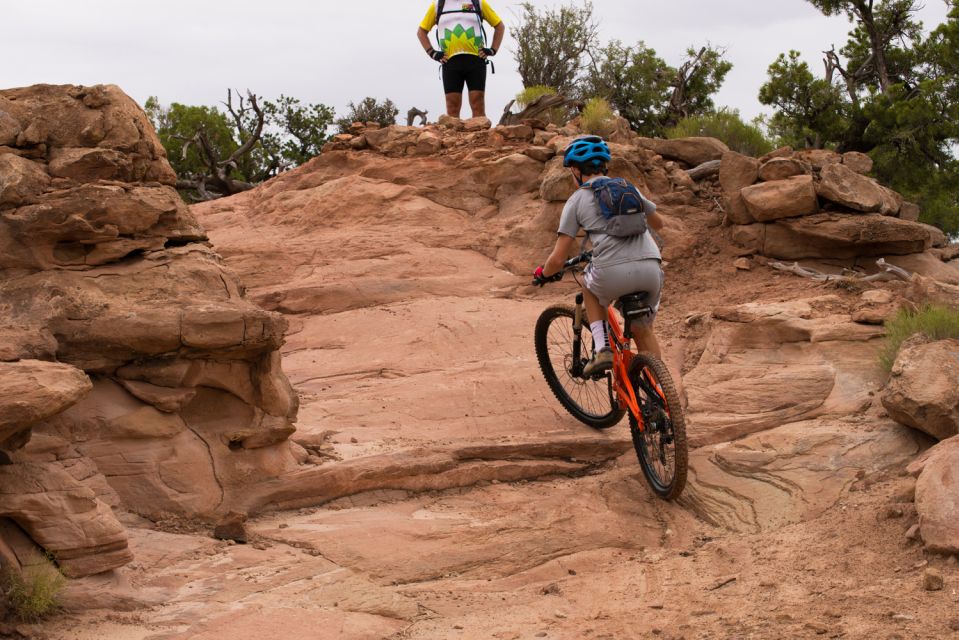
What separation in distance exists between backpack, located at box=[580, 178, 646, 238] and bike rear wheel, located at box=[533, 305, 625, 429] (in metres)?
1.01

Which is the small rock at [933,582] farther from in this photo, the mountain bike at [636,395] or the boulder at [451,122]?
the boulder at [451,122]

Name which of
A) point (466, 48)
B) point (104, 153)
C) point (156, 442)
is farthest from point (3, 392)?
point (466, 48)

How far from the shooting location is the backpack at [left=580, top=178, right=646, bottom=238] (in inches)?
214

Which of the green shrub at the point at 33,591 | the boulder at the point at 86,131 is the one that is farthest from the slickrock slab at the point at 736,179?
the green shrub at the point at 33,591

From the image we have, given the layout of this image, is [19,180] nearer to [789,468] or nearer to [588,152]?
[588,152]

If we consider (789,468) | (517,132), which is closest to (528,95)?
(517,132)

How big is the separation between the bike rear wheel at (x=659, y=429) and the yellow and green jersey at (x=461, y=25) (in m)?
6.96

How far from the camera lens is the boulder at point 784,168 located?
31.5 feet

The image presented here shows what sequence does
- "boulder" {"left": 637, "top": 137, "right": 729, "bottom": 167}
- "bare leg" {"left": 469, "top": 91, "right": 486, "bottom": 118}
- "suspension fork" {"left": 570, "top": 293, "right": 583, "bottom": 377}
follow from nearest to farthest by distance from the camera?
"suspension fork" {"left": 570, "top": 293, "right": 583, "bottom": 377} < "boulder" {"left": 637, "top": 137, "right": 729, "bottom": 167} < "bare leg" {"left": 469, "top": 91, "right": 486, "bottom": 118}

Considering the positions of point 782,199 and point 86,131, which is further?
point 782,199

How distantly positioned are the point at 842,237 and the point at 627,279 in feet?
14.4

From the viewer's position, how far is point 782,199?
30.6ft

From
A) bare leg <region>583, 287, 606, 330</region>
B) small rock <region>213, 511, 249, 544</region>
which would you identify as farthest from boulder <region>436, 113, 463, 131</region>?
small rock <region>213, 511, 249, 544</region>

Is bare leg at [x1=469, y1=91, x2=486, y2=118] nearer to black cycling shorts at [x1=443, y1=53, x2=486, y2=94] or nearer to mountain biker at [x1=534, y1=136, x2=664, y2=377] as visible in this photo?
black cycling shorts at [x1=443, y1=53, x2=486, y2=94]
